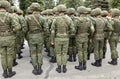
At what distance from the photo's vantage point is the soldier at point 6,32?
7180mm

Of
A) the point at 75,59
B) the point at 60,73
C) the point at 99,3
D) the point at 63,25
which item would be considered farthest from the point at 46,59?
the point at 99,3

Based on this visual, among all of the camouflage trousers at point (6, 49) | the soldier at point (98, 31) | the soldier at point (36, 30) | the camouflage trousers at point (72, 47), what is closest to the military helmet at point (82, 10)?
the soldier at point (98, 31)

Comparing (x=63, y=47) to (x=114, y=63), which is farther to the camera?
(x=114, y=63)

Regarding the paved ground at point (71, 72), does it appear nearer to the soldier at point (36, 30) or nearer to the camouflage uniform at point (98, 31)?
the soldier at point (36, 30)

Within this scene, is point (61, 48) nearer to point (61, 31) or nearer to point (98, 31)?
point (61, 31)

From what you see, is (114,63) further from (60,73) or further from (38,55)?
(38,55)

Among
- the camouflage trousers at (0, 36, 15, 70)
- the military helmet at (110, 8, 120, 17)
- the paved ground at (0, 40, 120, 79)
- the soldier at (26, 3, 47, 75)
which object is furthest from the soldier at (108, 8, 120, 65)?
the camouflage trousers at (0, 36, 15, 70)

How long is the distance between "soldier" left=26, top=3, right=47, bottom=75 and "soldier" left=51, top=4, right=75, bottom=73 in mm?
411

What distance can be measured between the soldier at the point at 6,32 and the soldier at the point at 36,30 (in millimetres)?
507

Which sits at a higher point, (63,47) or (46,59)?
(63,47)

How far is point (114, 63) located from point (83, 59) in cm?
161

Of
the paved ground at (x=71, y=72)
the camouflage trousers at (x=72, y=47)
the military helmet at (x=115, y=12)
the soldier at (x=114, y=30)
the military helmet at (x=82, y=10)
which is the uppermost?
the military helmet at (x=82, y=10)

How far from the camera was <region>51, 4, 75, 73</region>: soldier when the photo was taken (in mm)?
7781

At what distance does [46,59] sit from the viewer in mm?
10086
